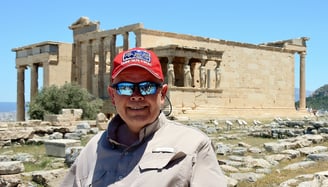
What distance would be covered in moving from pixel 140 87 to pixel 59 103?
2382 cm

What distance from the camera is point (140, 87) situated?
2414 mm

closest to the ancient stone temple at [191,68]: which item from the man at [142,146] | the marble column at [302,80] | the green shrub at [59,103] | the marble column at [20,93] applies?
the marble column at [20,93]

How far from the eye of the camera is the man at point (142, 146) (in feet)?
7.23

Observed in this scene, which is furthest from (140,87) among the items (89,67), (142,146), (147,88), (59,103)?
(89,67)

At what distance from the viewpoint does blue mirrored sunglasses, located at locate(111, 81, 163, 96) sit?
7.92 feet

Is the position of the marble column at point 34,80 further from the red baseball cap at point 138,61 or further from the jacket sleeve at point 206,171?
the jacket sleeve at point 206,171

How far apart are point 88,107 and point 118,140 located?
2377 cm

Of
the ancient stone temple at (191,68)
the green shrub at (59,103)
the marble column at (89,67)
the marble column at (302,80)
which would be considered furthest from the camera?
the marble column at (302,80)

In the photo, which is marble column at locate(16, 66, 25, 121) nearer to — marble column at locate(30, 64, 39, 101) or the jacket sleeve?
marble column at locate(30, 64, 39, 101)

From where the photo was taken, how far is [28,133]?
15711 mm

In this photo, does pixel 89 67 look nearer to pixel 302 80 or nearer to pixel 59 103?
Result: pixel 59 103

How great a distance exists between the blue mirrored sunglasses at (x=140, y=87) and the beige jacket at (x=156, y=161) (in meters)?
0.16

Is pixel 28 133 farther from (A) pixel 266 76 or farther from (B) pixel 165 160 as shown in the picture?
(A) pixel 266 76

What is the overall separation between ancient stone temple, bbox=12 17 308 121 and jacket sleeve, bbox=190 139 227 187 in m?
24.5
